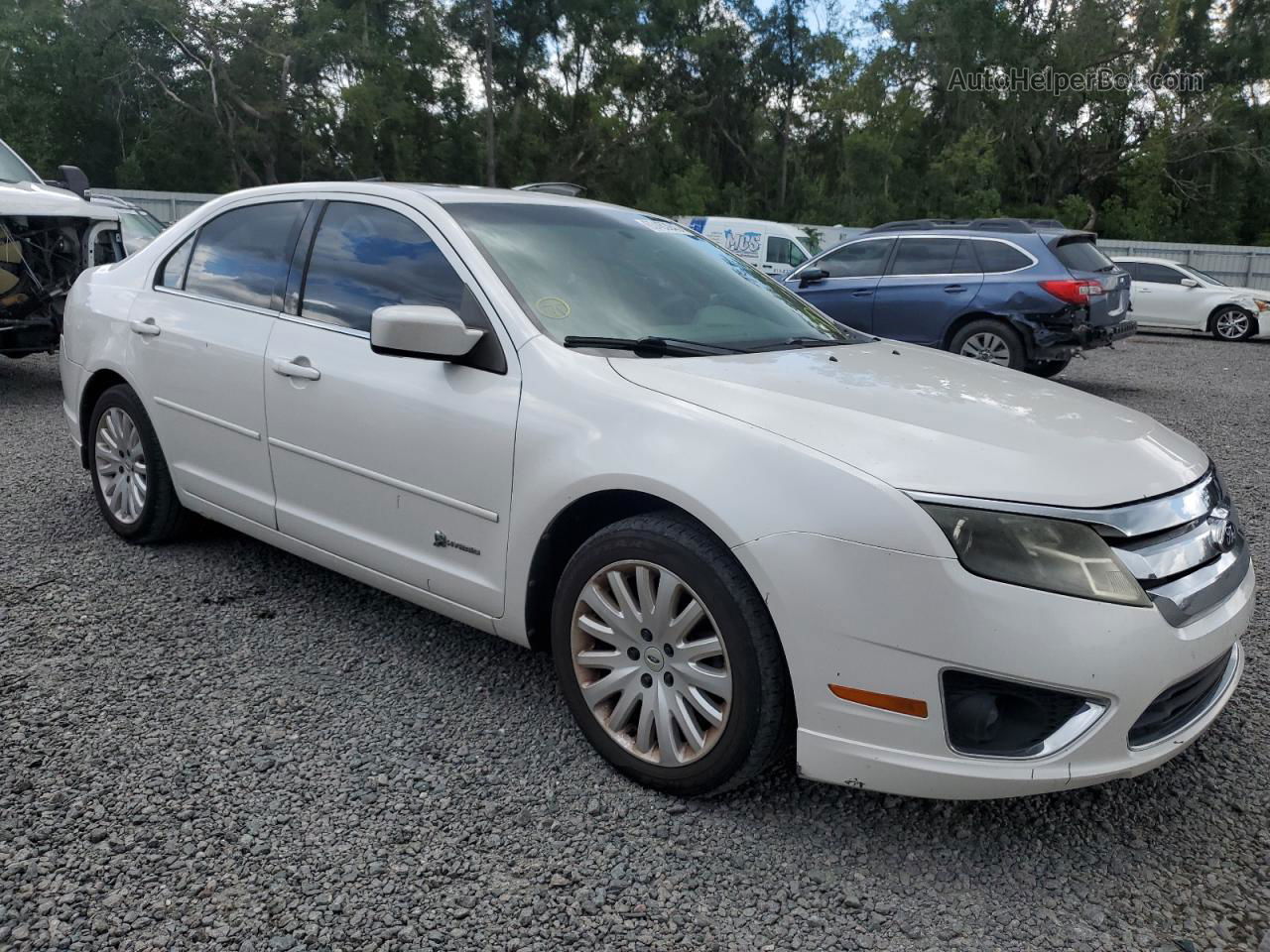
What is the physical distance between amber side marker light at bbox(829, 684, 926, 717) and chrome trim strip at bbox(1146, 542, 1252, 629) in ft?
1.89

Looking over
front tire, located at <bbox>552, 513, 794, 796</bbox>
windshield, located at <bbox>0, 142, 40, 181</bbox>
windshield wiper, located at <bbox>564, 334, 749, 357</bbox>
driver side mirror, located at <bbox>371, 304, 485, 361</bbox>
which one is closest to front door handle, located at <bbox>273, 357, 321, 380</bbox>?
driver side mirror, located at <bbox>371, 304, 485, 361</bbox>

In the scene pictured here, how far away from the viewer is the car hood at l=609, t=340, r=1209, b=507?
241 centimetres

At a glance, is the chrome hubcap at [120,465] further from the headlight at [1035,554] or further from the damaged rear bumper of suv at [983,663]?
the headlight at [1035,554]

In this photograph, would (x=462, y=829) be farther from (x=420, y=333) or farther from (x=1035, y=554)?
(x=1035, y=554)

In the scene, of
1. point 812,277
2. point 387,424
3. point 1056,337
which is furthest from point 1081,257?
point 387,424

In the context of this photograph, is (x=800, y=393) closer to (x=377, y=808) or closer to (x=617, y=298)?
(x=617, y=298)

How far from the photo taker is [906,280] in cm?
1097

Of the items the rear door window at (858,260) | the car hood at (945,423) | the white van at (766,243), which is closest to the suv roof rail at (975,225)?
the rear door window at (858,260)

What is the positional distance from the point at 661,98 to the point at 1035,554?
4581 centimetres

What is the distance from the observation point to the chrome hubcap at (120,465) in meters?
4.48

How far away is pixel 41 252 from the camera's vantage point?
8469 millimetres

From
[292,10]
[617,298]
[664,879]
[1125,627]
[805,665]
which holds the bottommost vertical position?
[664,879]

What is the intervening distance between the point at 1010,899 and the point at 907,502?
0.94m

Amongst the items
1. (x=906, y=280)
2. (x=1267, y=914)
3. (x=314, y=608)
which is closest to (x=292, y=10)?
(x=906, y=280)
